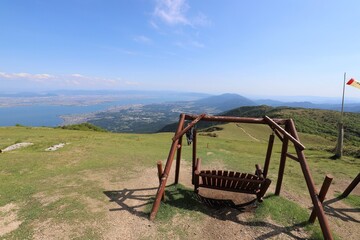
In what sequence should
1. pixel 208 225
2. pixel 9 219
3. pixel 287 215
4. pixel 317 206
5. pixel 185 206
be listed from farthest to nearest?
pixel 185 206 < pixel 287 215 < pixel 208 225 < pixel 9 219 < pixel 317 206

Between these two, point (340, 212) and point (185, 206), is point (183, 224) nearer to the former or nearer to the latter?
point (185, 206)

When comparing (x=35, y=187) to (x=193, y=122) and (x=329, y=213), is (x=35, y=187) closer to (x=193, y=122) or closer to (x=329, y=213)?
(x=193, y=122)

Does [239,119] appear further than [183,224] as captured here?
Yes

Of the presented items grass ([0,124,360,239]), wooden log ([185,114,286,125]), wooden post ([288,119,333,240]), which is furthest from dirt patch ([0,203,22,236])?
wooden post ([288,119,333,240])

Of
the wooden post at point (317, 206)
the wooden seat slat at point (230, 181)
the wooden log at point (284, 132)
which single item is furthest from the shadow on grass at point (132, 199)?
the wooden log at point (284, 132)

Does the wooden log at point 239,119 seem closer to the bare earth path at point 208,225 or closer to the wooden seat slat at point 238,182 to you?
the wooden seat slat at point 238,182

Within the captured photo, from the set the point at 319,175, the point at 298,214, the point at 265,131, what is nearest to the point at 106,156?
the point at 298,214

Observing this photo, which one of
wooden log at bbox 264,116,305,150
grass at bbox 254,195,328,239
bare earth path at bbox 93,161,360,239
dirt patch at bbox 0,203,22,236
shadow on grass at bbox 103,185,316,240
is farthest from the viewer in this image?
wooden log at bbox 264,116,305,150

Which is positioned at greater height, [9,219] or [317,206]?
[317,206]

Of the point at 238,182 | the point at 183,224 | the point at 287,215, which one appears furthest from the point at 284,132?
the point at 183,224

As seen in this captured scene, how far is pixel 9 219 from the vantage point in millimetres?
8914

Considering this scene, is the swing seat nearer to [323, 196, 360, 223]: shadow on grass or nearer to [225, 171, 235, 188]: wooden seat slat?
[225, 171, 235, 188]: wooden seat slat

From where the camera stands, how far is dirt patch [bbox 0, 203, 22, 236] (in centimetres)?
826

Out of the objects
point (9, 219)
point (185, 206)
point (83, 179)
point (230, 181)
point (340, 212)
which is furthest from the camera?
point (83, 179)
